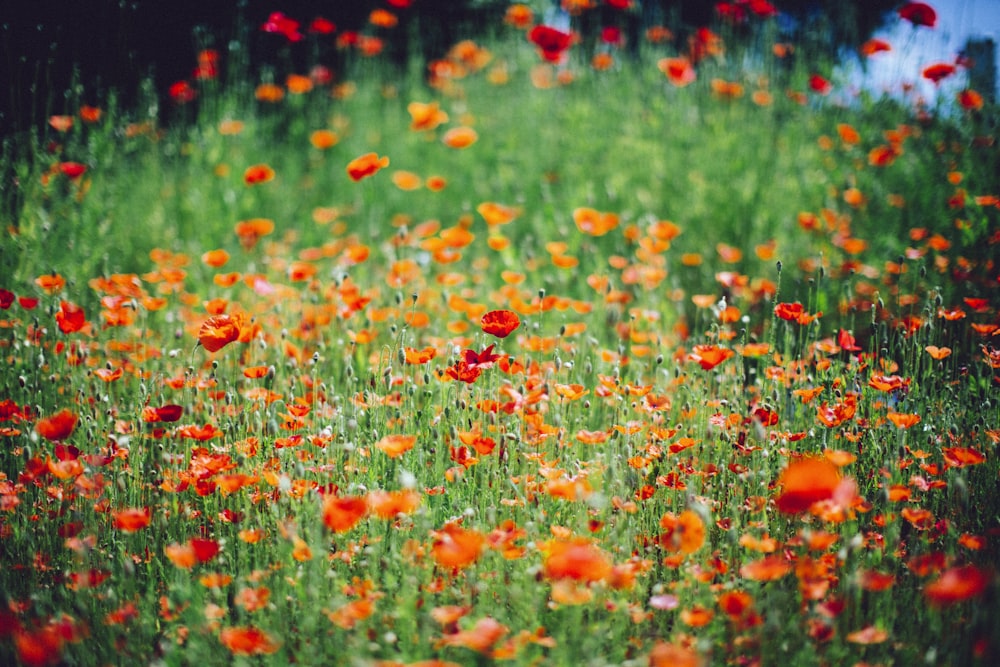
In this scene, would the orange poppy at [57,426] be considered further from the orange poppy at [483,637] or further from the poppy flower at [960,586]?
the poppy flower at [960,586]

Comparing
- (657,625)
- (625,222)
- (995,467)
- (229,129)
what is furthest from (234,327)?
(229,129)

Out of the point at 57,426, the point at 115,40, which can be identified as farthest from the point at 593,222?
the point at 115,40

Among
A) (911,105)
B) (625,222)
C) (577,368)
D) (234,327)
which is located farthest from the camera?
(911,105)

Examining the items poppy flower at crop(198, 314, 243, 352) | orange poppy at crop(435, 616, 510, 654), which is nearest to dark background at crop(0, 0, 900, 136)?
poppy flower at crop(198, 314, 243, 352)

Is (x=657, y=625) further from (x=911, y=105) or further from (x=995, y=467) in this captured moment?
(x=911, y=105)

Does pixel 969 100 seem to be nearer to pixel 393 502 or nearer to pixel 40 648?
pixel 393 502

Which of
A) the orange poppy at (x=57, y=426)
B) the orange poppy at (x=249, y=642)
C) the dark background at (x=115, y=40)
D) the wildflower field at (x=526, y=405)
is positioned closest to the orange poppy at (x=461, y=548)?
the wildflower field at (x=526, y=405)

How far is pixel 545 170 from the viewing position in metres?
5.55

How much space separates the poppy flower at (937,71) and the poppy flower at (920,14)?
22cm

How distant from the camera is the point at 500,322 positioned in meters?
2.11

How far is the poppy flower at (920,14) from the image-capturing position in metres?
3.44

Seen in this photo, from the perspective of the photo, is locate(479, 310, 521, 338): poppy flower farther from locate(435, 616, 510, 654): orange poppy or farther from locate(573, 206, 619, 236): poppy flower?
locate(573, 206, 619, 236): poppy flower

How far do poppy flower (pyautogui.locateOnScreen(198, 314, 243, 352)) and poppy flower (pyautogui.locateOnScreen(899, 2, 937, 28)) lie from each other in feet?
11.2

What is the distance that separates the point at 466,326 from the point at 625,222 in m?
1.83
